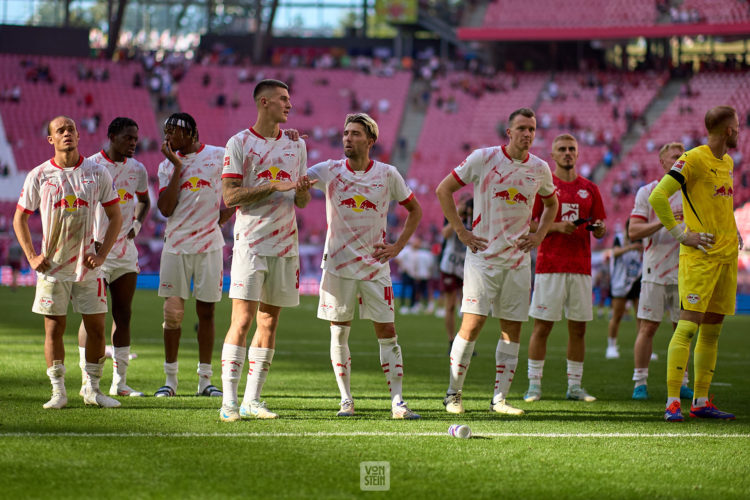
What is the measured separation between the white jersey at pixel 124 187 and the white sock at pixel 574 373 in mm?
4294

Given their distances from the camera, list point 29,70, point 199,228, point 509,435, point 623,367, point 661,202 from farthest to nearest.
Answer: point 29,70 < point 623,367 < point 199,228 < point 661,202 < point 509,435

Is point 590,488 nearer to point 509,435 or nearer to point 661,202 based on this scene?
point 509,435

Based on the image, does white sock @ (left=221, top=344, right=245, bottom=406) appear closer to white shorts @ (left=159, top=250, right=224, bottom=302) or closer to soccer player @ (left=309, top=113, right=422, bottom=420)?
soccer player @ (left=309, top=113, right=422, bottom=420)

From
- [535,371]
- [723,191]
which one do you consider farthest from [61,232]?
[723,191]

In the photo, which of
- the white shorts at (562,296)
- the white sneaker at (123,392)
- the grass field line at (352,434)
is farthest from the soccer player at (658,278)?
the white sneaker at (123,392)

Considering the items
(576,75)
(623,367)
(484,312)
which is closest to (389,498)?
(484,312)

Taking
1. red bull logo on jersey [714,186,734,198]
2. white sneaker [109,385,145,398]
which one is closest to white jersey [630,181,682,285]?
red bull logo on jersey [714,186,734,198]

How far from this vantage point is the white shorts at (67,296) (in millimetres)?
7902

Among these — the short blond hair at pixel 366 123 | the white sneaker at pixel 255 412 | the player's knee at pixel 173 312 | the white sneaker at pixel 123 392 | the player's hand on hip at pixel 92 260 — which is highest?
the short blond hair at pixel 366 123

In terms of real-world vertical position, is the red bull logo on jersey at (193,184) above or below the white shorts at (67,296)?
above

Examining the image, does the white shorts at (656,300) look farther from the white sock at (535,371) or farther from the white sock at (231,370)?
the white sock at (231,370)

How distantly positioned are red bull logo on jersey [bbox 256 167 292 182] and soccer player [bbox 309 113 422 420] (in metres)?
0.32

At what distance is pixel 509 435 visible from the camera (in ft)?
23.3

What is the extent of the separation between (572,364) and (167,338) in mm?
3798
